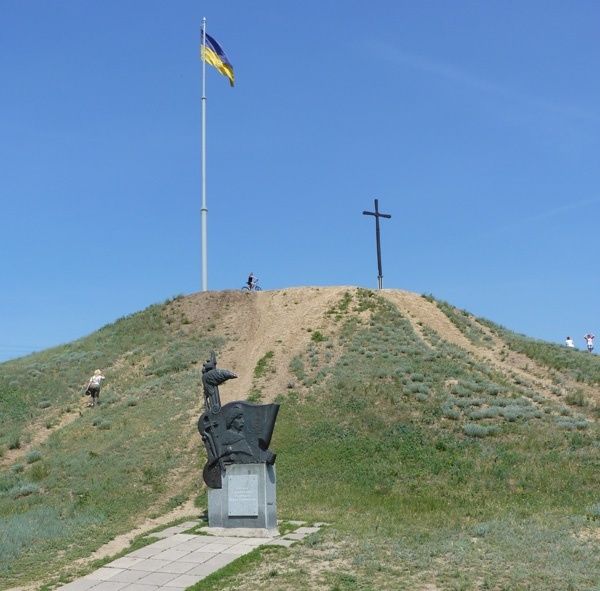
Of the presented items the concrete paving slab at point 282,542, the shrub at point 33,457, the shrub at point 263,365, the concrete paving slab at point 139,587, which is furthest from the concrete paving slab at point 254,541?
the shrub at point 263,365

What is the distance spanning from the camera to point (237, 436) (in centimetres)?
1816

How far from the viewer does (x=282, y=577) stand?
13.0 metres

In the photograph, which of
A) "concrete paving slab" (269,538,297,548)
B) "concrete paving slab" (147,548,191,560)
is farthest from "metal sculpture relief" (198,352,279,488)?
"concrete paving slab" (147,548,191,560)

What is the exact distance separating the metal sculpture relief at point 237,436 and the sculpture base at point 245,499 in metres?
0.24

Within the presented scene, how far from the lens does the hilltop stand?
14.5 meters

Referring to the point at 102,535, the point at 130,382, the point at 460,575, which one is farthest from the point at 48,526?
the point at 130,382

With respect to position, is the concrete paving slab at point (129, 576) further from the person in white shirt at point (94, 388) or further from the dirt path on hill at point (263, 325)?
the person in white shirt at point (94, 388)

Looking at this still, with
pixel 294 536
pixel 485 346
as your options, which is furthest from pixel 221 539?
pixel 485 346

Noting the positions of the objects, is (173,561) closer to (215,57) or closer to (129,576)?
(129,576)

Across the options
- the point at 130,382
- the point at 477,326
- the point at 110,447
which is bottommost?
the point at 110,447

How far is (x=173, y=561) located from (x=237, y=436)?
4211 millimetres

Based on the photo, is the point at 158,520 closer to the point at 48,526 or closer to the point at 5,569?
the point at 48,526

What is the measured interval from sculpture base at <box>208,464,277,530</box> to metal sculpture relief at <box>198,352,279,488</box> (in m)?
0.24

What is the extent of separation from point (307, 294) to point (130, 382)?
12740 mm
